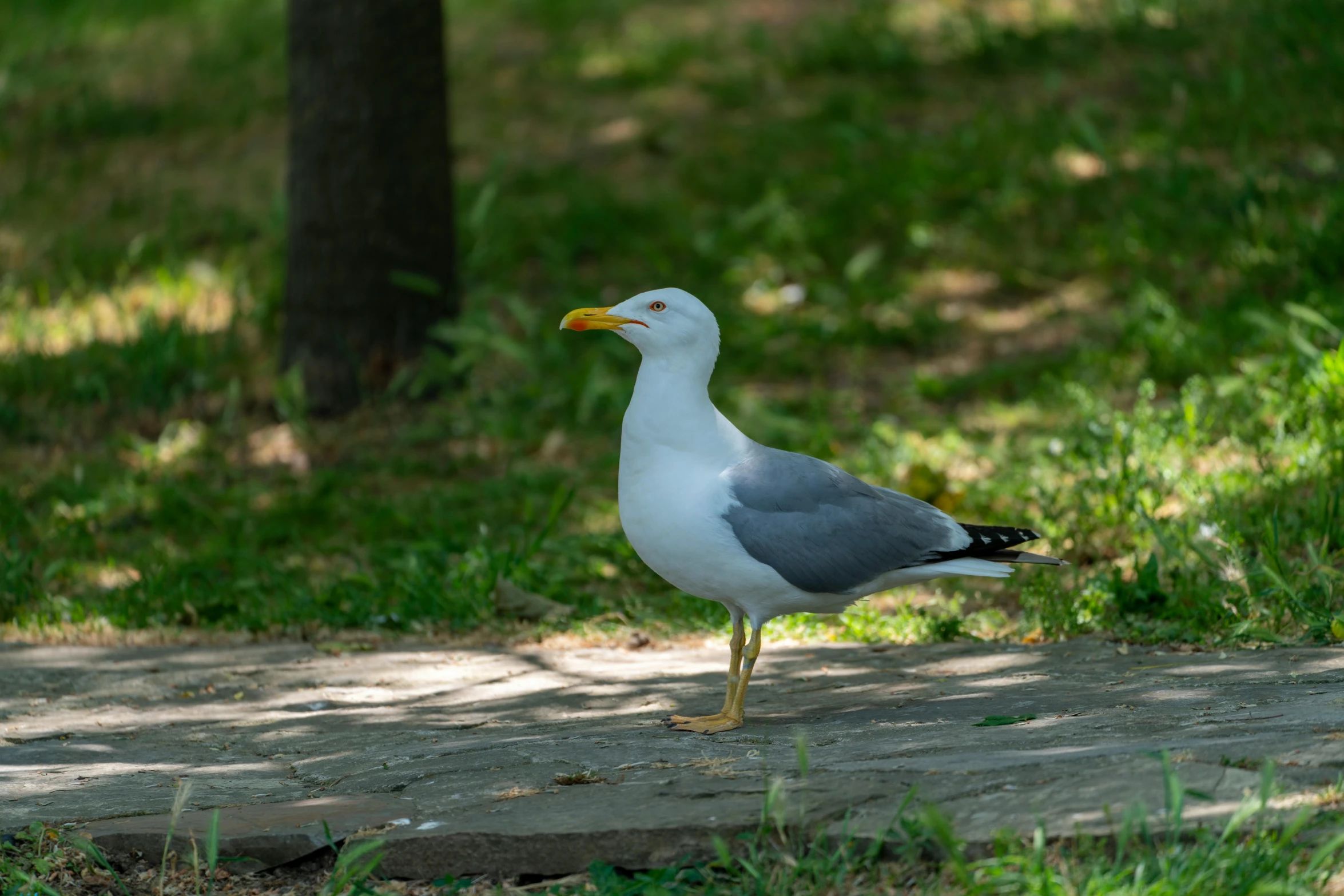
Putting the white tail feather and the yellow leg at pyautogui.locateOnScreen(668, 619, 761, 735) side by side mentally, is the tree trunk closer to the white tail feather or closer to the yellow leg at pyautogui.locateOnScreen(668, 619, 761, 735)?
the yellow leg at pyautogui.locateOnScreen(668, 619, 761, 735)

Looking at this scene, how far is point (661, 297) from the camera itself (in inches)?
165

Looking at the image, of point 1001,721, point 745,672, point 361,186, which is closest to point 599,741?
point 745,672

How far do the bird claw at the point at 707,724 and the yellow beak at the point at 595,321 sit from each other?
1213 mm

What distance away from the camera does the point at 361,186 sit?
318 inches

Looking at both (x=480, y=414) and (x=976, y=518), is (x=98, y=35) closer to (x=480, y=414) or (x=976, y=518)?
(x=480, y=414)

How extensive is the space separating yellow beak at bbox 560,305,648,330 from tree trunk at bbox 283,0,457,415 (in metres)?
4.26

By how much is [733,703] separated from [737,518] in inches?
21.7

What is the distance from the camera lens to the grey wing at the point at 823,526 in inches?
155

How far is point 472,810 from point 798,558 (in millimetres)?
1277

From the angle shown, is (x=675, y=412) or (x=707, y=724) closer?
(x=707, y=724)

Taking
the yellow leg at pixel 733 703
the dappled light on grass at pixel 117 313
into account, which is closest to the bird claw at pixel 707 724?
the yellow leg at pixel 733 703

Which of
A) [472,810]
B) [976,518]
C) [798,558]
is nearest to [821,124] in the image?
[976,518]

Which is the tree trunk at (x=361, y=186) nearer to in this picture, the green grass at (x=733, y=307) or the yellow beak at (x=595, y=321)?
the green grass at (x=733, y=307)

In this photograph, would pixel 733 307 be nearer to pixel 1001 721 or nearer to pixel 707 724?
pixel 707 724
